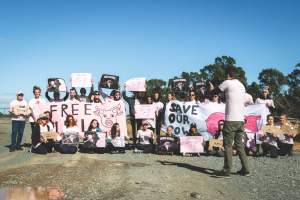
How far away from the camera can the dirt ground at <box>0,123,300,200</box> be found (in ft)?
22.2

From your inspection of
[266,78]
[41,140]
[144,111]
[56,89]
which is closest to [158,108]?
[144,111]

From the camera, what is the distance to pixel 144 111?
13289 mm

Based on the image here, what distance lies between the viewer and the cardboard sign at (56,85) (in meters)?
13.7

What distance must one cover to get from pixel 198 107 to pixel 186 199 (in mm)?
7418

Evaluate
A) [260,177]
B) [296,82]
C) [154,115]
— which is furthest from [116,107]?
[296,82]

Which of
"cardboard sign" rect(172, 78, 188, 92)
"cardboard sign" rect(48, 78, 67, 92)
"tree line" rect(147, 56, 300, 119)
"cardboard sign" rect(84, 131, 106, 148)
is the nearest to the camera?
"cardboard sign" rect(84, 131, 106, 148)

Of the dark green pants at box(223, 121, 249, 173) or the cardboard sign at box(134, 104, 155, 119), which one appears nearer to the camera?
the dark green pants at box(223, 121, 249, 173)

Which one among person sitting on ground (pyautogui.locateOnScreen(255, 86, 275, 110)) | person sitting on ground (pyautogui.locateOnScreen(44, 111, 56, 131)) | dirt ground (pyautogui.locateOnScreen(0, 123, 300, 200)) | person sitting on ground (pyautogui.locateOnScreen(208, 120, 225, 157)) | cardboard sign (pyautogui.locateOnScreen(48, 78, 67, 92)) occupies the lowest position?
dirt ground (pyautogui.locateOnScreen(0, 123, 300, 200))

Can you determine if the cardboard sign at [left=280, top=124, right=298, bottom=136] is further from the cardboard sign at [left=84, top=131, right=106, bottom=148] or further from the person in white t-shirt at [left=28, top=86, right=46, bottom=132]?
the person in white t-shirt at [left=28, top=86, right=46, bottom=132]

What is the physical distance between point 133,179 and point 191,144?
15.4 feet

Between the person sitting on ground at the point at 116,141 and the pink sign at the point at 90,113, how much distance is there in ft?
1.87

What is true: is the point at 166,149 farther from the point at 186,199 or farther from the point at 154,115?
the point at 186,199

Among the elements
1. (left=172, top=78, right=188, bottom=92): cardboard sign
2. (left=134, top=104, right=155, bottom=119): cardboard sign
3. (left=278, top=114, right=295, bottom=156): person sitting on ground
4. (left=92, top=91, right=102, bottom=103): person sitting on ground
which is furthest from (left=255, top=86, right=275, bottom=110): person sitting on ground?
(left=92, top=91, right=102, bottom=103): person sitting on ground

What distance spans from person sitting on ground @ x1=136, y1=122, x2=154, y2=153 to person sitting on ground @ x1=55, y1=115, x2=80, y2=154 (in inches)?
77.5
